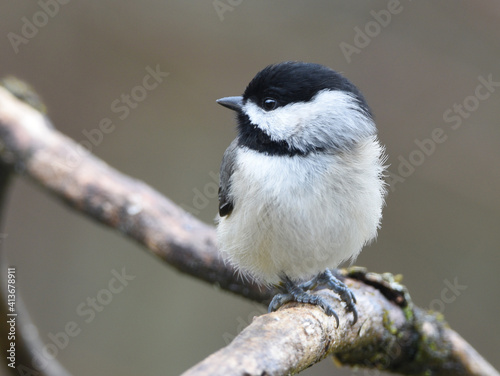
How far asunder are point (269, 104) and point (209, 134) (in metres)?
2.70

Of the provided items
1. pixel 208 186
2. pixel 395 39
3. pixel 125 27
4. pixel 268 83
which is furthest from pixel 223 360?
pixel 125 27

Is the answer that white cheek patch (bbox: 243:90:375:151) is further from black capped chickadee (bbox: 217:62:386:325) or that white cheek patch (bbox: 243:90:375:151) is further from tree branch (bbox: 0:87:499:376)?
tree branch (bbox: 0:87:499:376)

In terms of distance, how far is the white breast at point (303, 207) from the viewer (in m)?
2.04

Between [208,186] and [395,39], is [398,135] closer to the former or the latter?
[395,39]

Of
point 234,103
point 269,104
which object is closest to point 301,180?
point 269,104

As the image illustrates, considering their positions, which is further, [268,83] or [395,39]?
[395,39]

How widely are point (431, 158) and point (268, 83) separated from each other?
2.63 m

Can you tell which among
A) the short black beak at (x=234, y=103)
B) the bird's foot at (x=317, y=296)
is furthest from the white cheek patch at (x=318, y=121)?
the bird's foot at (x=317, y=296)

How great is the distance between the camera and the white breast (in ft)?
6.70

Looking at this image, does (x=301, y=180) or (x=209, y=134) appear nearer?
(x=301, y=180)

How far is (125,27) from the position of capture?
482 centimetres

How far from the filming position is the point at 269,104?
2262mm

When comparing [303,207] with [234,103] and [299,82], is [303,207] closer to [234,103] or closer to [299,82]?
[299,82]

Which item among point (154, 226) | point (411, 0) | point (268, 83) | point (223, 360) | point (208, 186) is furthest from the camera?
point (208, 186)
